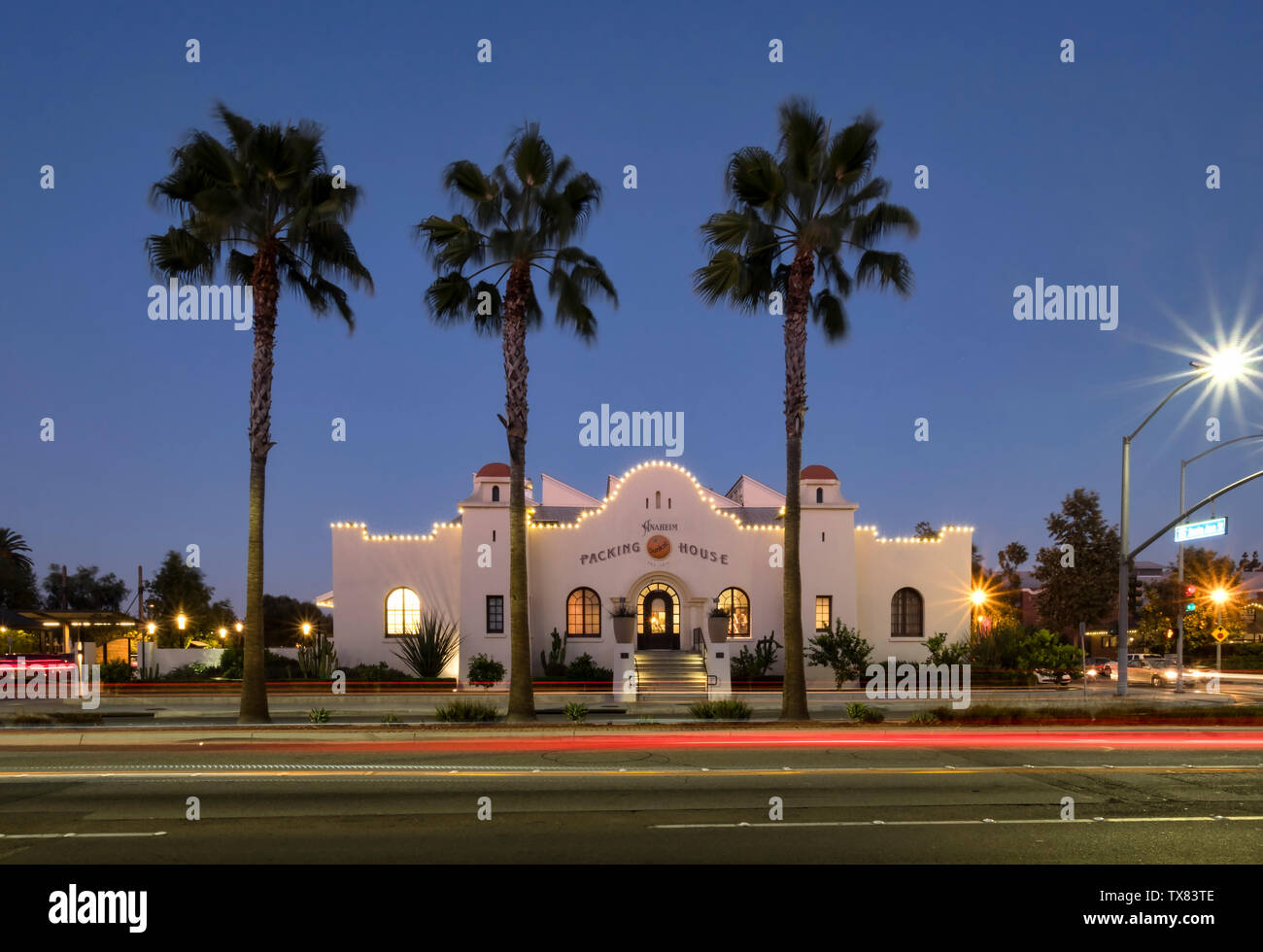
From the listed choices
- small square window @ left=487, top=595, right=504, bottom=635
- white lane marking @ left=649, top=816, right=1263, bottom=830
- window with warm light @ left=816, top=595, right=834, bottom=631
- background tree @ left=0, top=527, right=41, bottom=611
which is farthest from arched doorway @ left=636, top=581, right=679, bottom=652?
background tree @ left=0, top=527, right=41, bottom=611

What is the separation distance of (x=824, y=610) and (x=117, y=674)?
74.1 ft

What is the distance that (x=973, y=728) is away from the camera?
1931cm

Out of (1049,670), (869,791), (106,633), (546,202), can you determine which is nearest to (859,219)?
(546,202)

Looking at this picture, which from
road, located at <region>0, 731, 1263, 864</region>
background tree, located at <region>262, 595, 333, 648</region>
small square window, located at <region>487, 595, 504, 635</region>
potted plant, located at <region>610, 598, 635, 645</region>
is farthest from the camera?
background tree, located at <region>262, 595, 333, 648</region>

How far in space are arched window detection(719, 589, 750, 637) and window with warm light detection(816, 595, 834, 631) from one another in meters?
2.29

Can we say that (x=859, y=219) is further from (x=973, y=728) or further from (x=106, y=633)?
(x=106, y=633)

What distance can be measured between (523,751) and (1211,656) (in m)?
56.5

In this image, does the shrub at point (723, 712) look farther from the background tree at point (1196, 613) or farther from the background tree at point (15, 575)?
the background tree at point (15, 575)

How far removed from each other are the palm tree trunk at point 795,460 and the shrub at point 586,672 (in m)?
8.90

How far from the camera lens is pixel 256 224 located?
65.6 feet

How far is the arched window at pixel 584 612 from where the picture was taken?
99.9 feet

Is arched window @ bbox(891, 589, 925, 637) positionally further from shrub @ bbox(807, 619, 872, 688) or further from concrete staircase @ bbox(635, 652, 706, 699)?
concrete staircase @ bbox(635, 652, 706, 699)

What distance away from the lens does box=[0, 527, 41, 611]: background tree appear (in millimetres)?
68312

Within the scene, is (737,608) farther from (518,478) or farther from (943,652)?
(518,478)
